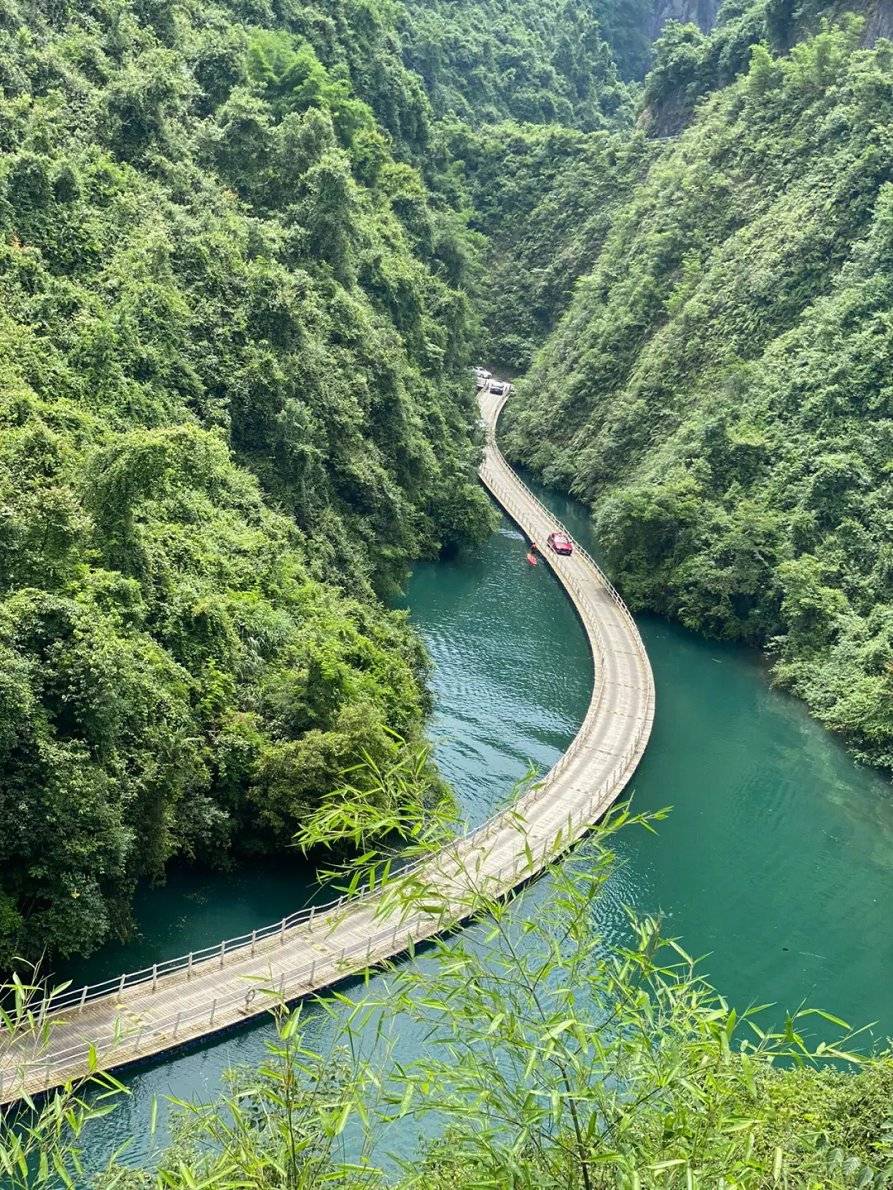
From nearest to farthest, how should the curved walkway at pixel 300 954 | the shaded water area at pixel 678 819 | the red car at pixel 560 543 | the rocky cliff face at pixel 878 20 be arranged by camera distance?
the curved walkway at pixel 300 954
the shaded water area at pixel 678 819
the red car at pixel 560 543
the rocky cliff face at pixel 878 20

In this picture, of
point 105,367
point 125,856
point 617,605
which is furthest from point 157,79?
point 125,856

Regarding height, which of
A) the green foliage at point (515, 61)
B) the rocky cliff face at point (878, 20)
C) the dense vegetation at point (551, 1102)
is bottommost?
the dense vegetation at point (551, 1102)

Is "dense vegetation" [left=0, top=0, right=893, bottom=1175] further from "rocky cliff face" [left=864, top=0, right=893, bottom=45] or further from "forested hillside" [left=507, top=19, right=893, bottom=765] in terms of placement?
"rocky cliff face" [left=864, top=0, right=893, bottom=45]

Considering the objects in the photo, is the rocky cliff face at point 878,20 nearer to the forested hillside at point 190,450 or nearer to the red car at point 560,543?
the forested hillside at point 190,450

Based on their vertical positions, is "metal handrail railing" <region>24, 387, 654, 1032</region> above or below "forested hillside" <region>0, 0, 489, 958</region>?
below

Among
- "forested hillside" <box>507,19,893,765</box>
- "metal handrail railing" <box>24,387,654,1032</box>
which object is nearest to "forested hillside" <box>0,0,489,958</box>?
"metal handrail railing" <box>24,387,654,1032</box>

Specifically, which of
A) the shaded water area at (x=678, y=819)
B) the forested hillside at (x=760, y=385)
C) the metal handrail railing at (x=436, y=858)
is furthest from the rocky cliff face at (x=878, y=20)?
the shaded water area at (x=678, y=819)

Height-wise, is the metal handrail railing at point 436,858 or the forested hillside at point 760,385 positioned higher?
the forested hillside at point 760,385
